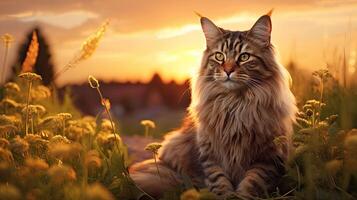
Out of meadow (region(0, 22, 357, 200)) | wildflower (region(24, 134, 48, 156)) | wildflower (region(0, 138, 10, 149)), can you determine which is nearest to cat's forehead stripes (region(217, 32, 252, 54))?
meadow (region(0, 22, 357, 200))

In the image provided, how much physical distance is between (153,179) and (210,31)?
1379 millimetres

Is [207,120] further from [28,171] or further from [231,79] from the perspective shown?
[28,171]

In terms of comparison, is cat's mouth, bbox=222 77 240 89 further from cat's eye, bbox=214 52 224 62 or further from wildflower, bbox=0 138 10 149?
wildflower, bbox=0 138 10 149

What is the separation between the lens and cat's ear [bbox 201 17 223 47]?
15.1ft

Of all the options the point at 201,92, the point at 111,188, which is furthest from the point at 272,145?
the point at 111,188

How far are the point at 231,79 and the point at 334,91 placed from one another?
1.62 m

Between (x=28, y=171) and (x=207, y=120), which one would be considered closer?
(x=28, y=171)

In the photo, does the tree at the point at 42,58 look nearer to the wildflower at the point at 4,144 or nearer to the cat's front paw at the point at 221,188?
the cat's front paw at the point at 221,188

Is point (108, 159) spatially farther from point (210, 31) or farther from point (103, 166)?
point (210, 31)

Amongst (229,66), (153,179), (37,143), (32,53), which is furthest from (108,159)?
(32,53)

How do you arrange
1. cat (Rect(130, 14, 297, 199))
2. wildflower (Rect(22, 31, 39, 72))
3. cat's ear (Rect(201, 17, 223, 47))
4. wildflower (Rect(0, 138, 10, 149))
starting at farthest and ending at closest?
wildflower (Rect(22, 31, 39, 72)), cat's ear (Rect(201, 17, 223, 47)), cat (Rect(130, 14, 297, 199)), wildflower (Rect(0, 138, 10, 149))

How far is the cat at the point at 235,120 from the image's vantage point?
4.05 metres

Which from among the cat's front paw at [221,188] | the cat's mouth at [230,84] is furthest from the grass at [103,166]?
the cat's mouth at [230,84]

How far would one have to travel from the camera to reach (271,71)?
4.44 metres
